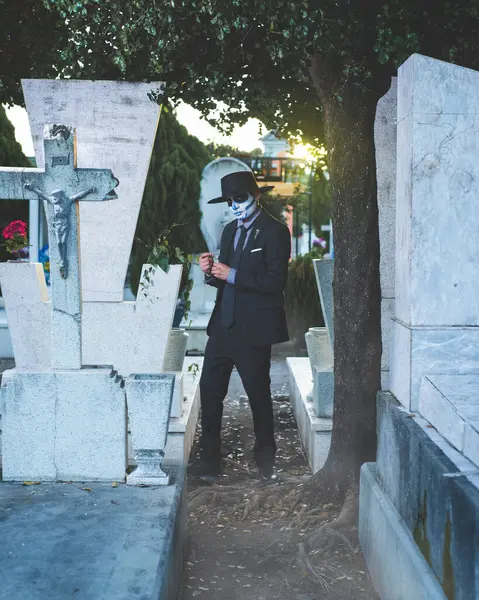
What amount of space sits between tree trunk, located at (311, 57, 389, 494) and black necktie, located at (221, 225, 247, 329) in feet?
2.83

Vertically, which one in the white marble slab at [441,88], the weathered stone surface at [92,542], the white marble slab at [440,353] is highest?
the white marble slab at [441,88]

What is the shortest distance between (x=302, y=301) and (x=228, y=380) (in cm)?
517

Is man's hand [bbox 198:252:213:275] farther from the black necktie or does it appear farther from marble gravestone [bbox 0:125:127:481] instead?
marble gravestone [bbox 0:125:127:481]

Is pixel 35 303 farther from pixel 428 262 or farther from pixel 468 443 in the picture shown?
pixel 468 443

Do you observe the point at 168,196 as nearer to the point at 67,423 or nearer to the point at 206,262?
the point at 206,262

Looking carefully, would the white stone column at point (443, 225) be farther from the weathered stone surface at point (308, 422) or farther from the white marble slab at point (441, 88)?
the weathered stone surface at point (308, 422)

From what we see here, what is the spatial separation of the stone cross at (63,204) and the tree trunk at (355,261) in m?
1.48

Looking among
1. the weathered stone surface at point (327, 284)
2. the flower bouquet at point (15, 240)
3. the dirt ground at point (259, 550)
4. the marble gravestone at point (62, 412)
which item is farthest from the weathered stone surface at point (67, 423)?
the flower bouquet at point (15, 240)

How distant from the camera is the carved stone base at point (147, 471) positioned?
396 cm

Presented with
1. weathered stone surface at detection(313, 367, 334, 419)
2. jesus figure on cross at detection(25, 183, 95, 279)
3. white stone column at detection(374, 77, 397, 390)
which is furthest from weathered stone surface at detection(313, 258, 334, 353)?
jesus figure on cross at detection(25, 183, 95, 279)

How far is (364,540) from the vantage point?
4266 millimetres

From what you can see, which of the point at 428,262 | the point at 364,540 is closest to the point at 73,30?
the point at 428,262

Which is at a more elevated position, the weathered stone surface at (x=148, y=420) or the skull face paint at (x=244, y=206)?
the skull face paint at (x=244, y=206)

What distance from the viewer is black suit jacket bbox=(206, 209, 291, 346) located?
5.45m
